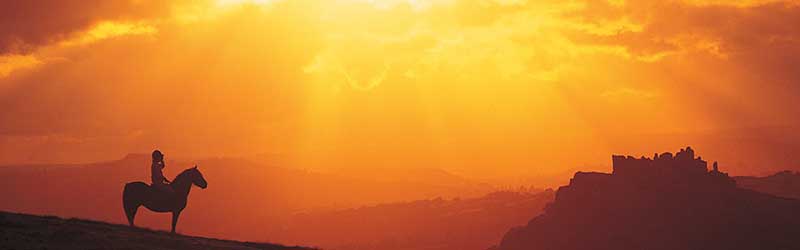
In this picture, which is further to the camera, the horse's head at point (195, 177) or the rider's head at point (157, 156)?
the horse's head at point (195, 177)

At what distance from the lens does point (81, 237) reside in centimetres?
3753

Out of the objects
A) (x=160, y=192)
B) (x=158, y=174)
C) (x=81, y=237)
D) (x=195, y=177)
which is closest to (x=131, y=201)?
(x=160, y=192)

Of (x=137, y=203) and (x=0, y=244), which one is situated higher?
(x=137, y=203)

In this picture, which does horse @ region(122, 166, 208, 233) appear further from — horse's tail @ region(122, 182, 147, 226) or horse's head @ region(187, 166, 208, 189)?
horse's head @ region(187, 166, 208, 189)

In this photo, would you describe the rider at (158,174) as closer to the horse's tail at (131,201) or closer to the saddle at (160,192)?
the saddle at (160,192)

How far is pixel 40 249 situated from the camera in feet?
110

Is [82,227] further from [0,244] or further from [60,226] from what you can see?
[0,244]

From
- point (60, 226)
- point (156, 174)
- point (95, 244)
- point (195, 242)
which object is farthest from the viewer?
point (156, 174)

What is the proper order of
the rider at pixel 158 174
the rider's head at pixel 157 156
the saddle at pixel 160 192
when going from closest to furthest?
the rider's head at pixel 157 156 < the rider at pixel 158 174 < the saddle at pixel 160 192

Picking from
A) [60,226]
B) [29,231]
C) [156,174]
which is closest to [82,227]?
[60,226]

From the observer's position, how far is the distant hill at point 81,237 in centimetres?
3538

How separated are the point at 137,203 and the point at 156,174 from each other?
83.8 inches

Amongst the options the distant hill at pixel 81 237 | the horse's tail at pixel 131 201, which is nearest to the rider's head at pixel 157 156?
the horse's tail at pixel 131 201

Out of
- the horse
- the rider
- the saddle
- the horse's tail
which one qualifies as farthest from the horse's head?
the horse's tail
